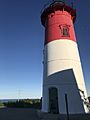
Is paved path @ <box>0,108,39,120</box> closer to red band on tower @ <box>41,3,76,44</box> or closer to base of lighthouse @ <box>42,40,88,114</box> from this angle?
base of lighthouse @ <box>42,40,88,114</box>

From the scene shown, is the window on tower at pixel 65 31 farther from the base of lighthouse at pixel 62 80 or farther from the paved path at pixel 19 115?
the paved path at pixel 19 115

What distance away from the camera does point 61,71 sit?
14.2 m

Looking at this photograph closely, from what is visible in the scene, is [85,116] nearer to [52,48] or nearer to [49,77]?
[49,77]

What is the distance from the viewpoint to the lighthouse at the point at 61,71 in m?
13.4

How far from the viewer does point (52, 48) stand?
15.2 metres

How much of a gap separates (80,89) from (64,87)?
4.63ft

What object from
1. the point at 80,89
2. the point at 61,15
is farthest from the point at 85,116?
the point at 61,15

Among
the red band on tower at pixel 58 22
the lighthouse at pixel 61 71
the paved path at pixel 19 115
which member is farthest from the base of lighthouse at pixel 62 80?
the paved path at pixel 19 115

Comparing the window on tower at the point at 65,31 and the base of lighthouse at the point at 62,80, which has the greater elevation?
the window on tower at the point at 65,31

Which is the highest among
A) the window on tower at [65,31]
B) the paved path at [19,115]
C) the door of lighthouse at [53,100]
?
the window on tower at [65,31]

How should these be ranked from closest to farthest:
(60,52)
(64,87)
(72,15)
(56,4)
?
1. (64,87)
2. (60,52)
3. (56,4)
4. (72,15)

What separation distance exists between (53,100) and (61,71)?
8.28 feet

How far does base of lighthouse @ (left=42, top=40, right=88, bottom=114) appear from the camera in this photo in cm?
1329

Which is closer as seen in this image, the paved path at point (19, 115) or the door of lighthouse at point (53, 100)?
the door of lighthouse at point (53, 100)
